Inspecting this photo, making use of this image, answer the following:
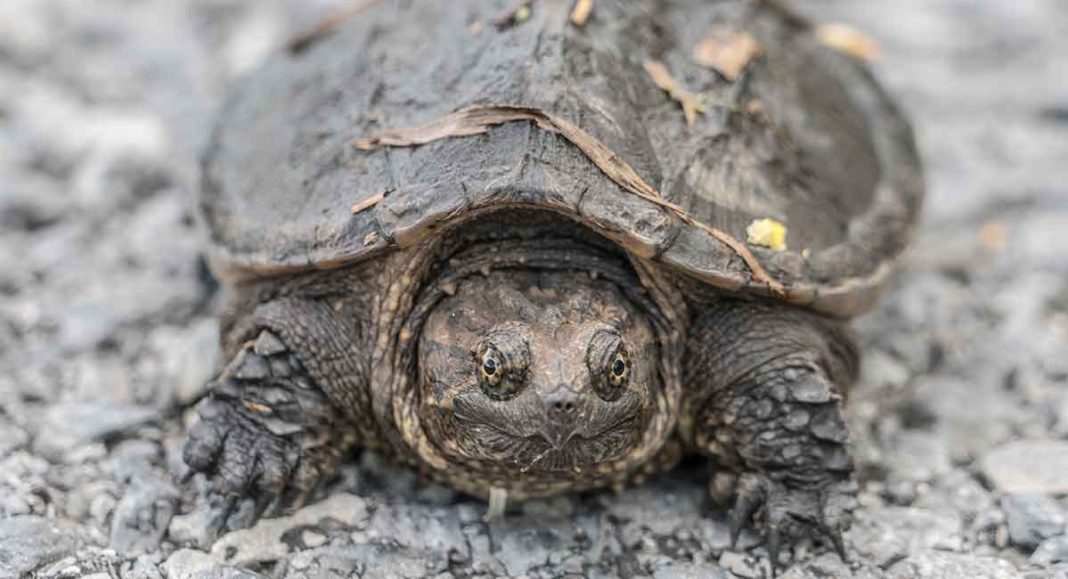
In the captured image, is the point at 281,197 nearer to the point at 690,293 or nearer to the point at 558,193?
the point at 558,193

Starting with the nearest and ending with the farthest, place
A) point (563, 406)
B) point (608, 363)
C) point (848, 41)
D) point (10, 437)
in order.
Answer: point (563, 406)
point (608, 363)
point (10, 437)
point (848, 41)

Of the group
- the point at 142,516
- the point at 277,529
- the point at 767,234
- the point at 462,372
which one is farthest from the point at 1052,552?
the point at 142,516

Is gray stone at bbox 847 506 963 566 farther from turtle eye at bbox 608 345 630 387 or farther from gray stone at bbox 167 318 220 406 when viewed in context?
gray stone at bbox 167 318 220 406

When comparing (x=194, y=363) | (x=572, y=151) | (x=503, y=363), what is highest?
(x=572, y=151)

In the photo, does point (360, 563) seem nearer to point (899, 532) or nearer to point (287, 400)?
point (287, 400)

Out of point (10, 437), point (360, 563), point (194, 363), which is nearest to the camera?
point (360, 563)

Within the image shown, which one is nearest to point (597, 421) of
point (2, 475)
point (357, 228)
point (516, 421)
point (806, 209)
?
point (516, 421)

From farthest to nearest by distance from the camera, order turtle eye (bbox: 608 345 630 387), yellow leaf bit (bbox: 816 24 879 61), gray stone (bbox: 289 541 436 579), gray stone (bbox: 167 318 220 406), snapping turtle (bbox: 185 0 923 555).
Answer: yellow leaf bit (bbox: 816 24 879 61)
gray stone (bbox: 167 318 220 406)
gray stone (bbox: 289 541 436 579)
snapping turtle (bbox: 185 0 923 555)
turtle eye (bbox: 608 345 630 387)

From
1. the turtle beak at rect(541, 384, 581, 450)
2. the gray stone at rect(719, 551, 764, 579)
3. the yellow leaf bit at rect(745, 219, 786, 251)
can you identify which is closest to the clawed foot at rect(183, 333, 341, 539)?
the turtle beak at rect(541, 384, 581, 450)
